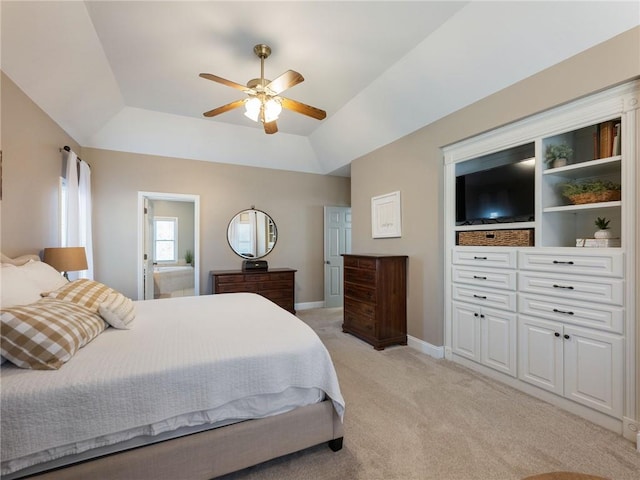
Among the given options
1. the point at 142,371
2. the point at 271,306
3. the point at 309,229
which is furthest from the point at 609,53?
the point at 309,229

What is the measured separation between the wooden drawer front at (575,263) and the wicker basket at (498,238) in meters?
0.11

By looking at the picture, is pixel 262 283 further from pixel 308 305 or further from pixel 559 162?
pixel 559 162

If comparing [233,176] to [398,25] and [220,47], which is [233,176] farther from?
[398,25]

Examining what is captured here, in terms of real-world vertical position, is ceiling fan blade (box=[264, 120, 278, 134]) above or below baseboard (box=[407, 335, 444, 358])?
above

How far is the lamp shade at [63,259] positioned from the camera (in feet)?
8.72

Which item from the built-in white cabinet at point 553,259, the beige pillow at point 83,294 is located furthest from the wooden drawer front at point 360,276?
the beige pillow at point 83,294

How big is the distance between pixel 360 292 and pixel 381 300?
1.20 feet

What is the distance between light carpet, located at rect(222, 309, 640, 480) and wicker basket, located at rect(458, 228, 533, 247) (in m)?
1.28

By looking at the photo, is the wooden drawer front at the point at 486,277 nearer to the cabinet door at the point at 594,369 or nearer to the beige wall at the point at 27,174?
the cabinet door at the point at 594,369

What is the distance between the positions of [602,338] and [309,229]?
433 centimetres

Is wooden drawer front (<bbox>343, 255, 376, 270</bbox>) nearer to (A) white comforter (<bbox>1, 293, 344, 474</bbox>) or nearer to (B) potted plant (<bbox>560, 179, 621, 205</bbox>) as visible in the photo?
(A) white comforter (<bbox>1, 293, 344, 474</bbox>)

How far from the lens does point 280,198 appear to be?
5.40 metres

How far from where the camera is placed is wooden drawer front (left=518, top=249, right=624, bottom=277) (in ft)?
6.36

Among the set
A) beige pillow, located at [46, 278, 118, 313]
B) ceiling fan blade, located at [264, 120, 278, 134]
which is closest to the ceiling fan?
ceiling fan blade, located at [264, 120, 278, 134]
